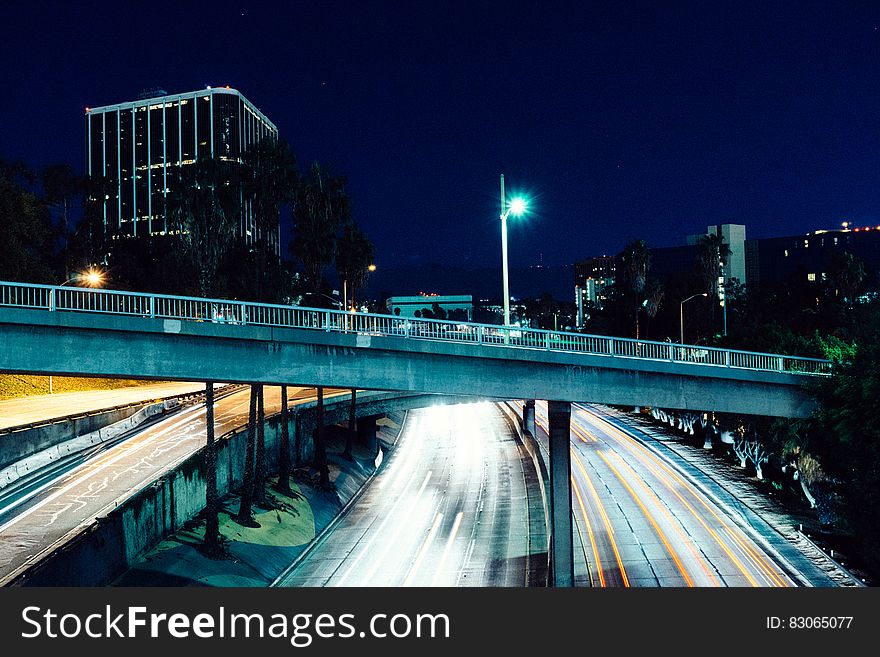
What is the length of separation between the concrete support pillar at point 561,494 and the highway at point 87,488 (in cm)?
1916

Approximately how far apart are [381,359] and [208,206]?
813 inches

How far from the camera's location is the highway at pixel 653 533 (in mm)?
34625

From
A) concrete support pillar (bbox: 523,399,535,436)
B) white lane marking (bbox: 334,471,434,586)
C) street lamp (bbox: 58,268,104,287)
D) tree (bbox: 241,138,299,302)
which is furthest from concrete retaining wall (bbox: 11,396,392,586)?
concrete support pillar (bbox: 523,399,535,436)

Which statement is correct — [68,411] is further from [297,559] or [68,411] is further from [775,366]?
[775,366]

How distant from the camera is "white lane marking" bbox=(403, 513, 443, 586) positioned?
36.0 metres

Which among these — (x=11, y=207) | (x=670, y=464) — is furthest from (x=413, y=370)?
(x=670, y=464)

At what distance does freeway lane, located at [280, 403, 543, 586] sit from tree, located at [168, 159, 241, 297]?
16.8 m

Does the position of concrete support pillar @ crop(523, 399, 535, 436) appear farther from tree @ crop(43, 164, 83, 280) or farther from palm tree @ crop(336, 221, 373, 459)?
tree @ crop(43, 164, 83, 280)

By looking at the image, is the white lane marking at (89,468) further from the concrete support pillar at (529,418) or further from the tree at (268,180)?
the concrete support pillar at (529,418)

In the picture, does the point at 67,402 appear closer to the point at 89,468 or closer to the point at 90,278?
the point at 90,278

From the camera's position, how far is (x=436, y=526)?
45219mm

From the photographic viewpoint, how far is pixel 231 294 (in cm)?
7750

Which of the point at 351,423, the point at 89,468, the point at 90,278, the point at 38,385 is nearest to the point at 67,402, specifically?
the point at 38,385
